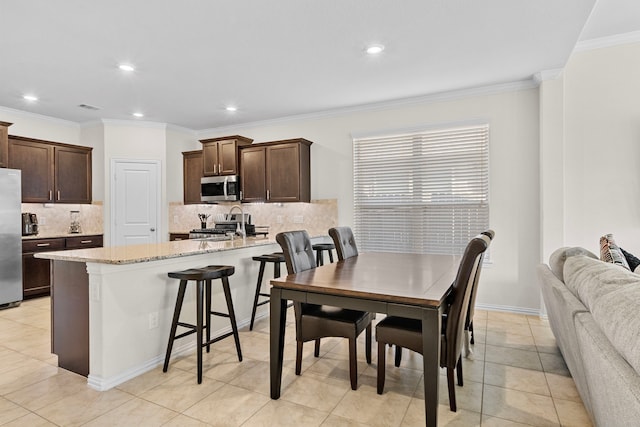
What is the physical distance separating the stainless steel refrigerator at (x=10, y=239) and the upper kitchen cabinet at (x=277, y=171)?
2835mm

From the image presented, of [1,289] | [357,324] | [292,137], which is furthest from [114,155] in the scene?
[357,324]

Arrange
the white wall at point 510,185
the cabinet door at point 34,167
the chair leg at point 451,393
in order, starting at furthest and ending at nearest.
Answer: the cabinet door at point 34,167, the white wall at point 510,185, the chair leg at point 451,393

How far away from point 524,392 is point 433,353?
Result: 108 centimetres

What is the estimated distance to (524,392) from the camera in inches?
93.0

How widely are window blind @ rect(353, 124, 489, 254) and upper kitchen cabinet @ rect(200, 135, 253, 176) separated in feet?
6.04

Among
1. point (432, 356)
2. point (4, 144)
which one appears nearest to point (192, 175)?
point (4, 144)

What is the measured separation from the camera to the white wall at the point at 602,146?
3.60 metres

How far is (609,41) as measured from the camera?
3.63 m

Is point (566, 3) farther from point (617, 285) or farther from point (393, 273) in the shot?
point (393, 273)

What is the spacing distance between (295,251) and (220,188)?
3.41 m

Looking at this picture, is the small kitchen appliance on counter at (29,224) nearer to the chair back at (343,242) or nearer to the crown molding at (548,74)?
the chair back at (343,242)

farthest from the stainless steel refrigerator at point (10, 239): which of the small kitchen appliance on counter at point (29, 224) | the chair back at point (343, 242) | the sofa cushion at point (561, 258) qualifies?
the sofa cushion at point (561, 258)

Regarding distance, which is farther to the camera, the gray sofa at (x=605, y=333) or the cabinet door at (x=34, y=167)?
the cabinet door at (x=34, y=167)

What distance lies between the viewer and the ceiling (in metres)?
2.64
